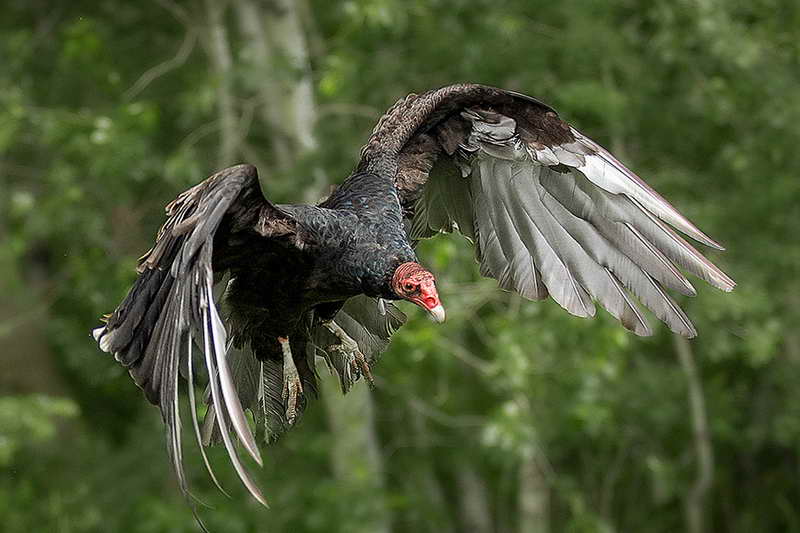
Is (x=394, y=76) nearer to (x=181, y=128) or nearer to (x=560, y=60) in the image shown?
(x=560, y=60)

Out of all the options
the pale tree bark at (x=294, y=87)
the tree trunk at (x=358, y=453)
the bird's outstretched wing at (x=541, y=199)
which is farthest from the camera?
the tree trunk at (x=358, y=453)

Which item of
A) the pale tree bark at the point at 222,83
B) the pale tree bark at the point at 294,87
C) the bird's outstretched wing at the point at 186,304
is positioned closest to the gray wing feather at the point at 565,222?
the bird's outstretched wing at the point at 186,304

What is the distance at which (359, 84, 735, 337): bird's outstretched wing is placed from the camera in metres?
4.57

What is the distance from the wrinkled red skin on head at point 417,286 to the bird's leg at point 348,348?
0.54m

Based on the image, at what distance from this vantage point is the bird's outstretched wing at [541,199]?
15.0 ft

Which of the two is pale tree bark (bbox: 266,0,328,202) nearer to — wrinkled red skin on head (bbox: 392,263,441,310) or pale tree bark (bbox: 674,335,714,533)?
pale tree bark (bbox: 674,335,714,533)

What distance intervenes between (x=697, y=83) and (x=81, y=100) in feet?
15.5

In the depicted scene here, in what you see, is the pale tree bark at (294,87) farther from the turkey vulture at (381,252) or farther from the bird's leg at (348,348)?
the bird's leg at (348,348)

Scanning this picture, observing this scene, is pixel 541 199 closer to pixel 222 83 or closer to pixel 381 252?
pixel 381 252

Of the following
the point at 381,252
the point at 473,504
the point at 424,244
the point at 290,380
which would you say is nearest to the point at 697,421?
the point at 473,504

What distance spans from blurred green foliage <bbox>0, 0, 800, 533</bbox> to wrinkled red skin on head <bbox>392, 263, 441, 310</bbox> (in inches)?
156

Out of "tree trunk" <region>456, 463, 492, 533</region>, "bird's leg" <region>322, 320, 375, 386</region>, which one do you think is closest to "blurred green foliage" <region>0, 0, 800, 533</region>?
"tree trunk" <region>456, 463, 492, 533</region>

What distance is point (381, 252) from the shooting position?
406cm

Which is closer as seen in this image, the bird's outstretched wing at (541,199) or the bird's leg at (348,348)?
the bird's leg at (348,348)
